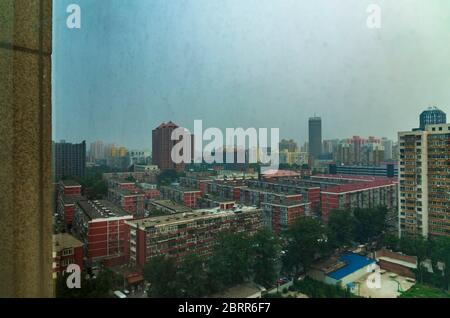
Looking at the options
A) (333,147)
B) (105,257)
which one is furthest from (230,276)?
(333,147)

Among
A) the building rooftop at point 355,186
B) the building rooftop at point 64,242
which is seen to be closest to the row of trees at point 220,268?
the building rooftop at point 64,242

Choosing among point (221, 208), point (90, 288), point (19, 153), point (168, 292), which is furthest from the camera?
point (221, 208)

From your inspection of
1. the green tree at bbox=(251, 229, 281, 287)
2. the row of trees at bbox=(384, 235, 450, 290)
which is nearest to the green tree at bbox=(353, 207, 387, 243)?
the row of trees at bbox=(384, 235, 450, 290)

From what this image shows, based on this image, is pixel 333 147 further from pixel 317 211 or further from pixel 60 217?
pixel 60 217

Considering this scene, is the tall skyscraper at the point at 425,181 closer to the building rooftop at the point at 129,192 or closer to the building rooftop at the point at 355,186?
the building rooftop at the point at 355,186

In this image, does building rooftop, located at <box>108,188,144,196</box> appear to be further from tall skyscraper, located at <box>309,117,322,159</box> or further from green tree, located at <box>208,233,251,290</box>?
tall skyscraper, located at <box>309,117,322,159</box>
